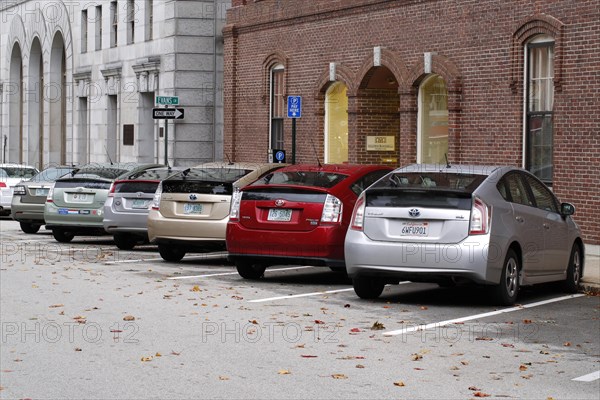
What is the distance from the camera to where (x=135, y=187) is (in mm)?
20719

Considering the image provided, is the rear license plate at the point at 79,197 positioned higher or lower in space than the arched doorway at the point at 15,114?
lower

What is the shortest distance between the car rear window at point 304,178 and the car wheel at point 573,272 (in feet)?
9.67

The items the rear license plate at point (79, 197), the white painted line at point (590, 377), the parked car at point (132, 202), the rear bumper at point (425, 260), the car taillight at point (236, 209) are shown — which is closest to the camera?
the white painted line at point (590, 377)

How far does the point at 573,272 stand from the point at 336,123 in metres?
15.6

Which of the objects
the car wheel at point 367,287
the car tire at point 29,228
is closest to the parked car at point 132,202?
the car tire at point 29,228

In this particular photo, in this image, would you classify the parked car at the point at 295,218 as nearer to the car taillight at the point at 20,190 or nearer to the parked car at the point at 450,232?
the parked car at the point at 450,232

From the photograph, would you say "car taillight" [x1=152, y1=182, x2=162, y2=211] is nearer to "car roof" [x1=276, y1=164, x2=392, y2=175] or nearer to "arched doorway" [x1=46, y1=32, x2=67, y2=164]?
"car roof" [x1=276, y1=164, x2=392, y2=175]

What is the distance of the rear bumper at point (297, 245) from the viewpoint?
15242 millimetres

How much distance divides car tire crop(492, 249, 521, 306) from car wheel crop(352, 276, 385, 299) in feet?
4.57

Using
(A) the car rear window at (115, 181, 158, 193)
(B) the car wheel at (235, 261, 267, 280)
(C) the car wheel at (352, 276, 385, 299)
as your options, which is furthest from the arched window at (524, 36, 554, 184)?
(C) the car wheel at (352, 276, 385, 299)

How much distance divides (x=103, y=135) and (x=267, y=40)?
572 inches

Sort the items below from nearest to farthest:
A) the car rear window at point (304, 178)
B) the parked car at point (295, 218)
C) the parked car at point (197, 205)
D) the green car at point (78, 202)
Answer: the parked car at point (295, 218) < the car rear window at point (304, 178) < the parked car at point (197, 205) < the green car at point (78, 202)

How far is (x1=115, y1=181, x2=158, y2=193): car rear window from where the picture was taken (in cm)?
2056

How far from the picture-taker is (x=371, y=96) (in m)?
29.0
